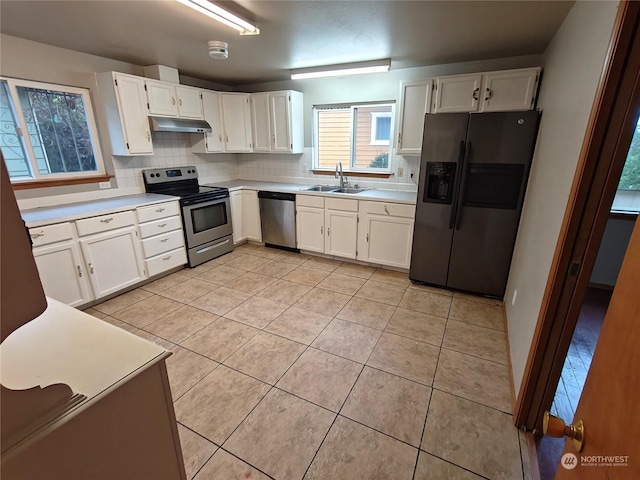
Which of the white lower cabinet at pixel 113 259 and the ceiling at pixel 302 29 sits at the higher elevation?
the ceiling at pixel 302 29

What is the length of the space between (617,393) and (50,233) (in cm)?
340

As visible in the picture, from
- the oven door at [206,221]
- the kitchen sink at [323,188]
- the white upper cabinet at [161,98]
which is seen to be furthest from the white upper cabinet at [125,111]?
the kitchen sink at [323,188]

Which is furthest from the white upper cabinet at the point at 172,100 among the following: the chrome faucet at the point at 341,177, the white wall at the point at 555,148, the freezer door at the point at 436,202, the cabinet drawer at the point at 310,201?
the white wall at the point at 555,148

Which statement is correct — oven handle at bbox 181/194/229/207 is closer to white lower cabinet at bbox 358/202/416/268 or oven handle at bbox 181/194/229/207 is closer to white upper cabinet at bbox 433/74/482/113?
white lower cabinet at bbox 358/202/416/268

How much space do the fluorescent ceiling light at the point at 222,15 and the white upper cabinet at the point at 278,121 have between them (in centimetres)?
180

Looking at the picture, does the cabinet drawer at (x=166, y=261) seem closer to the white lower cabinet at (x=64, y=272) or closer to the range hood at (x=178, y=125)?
the white lower cabinet at (x=64, y=272)

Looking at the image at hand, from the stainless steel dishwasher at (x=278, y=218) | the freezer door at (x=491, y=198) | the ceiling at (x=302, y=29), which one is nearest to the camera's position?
the ceiling at (x=302, y=29)

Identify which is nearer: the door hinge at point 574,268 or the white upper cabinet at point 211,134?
the door hinge at point 574,268

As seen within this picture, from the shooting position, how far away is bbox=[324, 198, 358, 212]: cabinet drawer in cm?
363

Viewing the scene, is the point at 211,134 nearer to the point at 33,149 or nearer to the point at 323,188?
the point at 323,188

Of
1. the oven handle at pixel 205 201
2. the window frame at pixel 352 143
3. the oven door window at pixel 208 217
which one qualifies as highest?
the window frame at pixel 352 143

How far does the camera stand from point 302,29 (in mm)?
2330

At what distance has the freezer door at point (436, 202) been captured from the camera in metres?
2.77

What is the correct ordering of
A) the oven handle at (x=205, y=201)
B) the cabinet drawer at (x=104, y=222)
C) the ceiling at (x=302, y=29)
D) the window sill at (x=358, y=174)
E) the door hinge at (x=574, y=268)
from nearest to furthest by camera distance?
the door hinge at (x=574, y=268)
the ceiling at (x=302, y=29)
the cabinet drawer at (x=104, y=222)
the oven handle at (x=205, y=201)
the window sill at (x=358, y=174)
